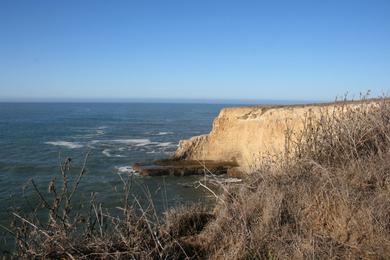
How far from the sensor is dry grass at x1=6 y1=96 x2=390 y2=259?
446cm

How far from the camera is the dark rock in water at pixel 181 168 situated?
2305cm

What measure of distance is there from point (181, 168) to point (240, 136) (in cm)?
381

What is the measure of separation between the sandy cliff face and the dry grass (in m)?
15.0

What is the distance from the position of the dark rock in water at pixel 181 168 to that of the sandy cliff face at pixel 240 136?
86cm

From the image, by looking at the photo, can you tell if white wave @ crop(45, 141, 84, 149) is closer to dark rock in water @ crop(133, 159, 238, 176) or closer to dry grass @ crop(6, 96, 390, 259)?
dark rock in water @ crop(133, 159, 238, 176)

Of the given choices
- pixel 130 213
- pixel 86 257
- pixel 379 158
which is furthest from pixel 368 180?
pixel 86 257

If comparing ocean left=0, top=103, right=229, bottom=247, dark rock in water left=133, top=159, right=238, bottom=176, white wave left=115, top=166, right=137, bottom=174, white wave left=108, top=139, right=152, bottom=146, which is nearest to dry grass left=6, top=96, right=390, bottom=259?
ocean left=0, top=103, right=229, bottom=247

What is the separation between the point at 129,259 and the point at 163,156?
24452 mm

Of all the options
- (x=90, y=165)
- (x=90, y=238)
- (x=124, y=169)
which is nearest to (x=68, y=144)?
(x=90, y=165)

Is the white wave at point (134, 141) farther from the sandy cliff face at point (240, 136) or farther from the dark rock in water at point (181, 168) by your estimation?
the dark rock in water at point (181, 168)

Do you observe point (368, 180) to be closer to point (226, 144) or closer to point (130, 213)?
point (130, 213)

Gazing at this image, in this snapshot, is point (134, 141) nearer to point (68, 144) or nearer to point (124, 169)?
point (68, 144)

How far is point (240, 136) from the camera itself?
24.5m

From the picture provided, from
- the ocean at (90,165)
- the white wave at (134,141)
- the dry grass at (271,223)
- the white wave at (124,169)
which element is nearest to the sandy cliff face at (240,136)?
the white wave at (124,169)
